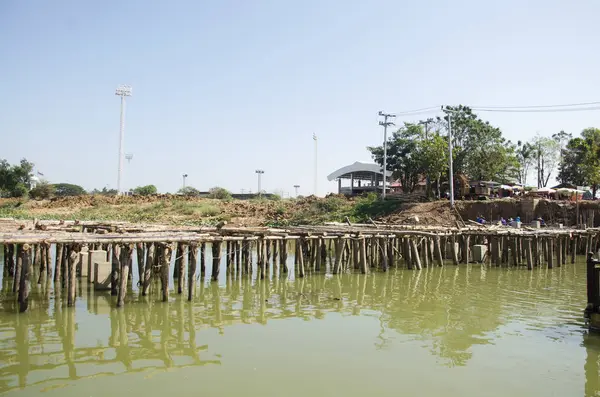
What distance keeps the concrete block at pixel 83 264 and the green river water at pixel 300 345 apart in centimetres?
79

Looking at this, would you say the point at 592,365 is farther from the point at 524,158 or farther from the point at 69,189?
the point at 69,189

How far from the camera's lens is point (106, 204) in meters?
46.6

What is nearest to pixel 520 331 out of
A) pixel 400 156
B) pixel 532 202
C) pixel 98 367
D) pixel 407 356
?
pixel 407 356

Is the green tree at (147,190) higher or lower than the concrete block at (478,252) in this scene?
higher

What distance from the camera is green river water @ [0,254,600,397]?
7750 mm

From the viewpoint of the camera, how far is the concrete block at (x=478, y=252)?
22578 millimetres

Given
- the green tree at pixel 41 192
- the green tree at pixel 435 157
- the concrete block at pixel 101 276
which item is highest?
the green tree at pixel 435 157

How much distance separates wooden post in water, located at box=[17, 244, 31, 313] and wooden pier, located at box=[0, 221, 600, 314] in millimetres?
21

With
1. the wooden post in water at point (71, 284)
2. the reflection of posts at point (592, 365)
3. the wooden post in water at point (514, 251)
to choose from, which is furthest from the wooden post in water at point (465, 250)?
the wooden post in water at point (71, 284)

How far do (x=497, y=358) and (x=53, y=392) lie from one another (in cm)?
730

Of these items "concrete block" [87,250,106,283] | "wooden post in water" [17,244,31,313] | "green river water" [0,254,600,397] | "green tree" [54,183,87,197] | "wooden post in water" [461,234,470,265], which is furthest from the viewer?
"green tree" [54,183,87,197]

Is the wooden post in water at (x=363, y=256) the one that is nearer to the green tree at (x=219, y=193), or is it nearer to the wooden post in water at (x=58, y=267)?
the wooden post in water at (x=58, y=267)

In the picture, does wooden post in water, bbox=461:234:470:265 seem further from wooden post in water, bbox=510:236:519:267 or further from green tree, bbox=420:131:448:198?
green tree, bbox=420:131:448:198

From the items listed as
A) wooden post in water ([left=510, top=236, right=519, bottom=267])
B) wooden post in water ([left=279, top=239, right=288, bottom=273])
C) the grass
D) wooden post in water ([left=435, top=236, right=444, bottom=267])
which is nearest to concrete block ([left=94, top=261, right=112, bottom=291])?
wooden post in water ([left=279, top=239, right=288, bottom=273])
